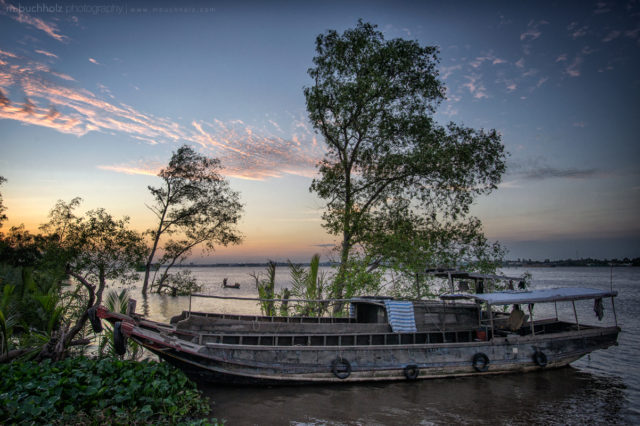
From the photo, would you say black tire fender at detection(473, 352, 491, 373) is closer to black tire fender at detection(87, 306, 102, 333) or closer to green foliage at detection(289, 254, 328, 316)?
green foliage at detection(289, 254, 328, 316)

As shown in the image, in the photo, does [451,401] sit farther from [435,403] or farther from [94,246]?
[94,246]

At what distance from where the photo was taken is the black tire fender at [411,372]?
35.6 ft

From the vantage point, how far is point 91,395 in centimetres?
641

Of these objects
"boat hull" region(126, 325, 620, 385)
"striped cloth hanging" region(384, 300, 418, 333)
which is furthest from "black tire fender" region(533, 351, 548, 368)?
"striped cloth hanging" region(384, 300, 418, 333)

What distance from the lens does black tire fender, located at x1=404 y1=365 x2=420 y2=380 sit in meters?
10.8

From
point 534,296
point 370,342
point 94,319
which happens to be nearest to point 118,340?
point 94,319

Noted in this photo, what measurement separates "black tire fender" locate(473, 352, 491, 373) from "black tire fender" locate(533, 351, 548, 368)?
1.87 meters

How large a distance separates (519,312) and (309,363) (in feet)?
26.7

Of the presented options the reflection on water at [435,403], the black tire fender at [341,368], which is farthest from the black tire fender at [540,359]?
the black tire fender at [341,368]

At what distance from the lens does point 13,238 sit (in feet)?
83.9

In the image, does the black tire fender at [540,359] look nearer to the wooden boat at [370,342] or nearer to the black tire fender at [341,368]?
the wooden boat at [370,342]

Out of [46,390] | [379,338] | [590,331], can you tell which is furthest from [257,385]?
[590,331]

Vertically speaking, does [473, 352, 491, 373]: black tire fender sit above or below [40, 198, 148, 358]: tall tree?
below

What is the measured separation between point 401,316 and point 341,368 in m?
2.83
